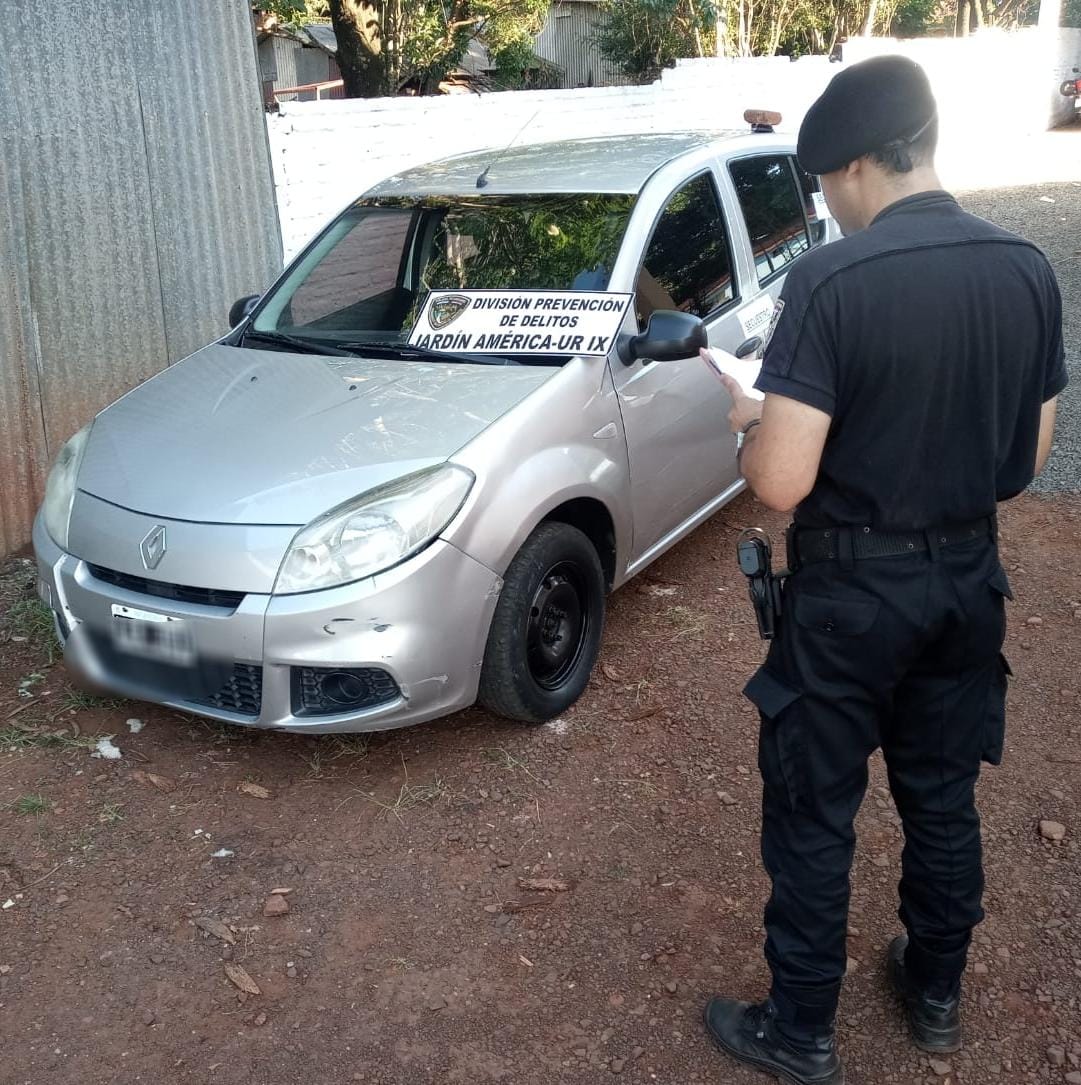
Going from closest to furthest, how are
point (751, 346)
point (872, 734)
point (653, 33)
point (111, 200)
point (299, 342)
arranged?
point (872, 734) < point (751, 346) < point (299, 342) < point (111, 200) < point (653, 33)

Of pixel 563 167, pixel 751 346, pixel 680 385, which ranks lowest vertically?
pixel 680 385

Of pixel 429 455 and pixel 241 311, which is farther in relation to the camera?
pixel 241 311

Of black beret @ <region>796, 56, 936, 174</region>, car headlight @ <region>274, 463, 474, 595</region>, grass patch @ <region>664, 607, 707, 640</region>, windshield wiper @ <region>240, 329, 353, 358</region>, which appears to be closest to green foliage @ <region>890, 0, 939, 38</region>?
grass patch @ <region>664, 607, 707, 640</region>

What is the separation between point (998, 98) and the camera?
20953 millimetres

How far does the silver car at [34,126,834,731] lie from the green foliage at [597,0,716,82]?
1323 cm

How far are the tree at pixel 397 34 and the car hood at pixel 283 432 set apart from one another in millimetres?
7730

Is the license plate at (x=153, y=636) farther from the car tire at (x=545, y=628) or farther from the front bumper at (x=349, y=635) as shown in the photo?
the car tire at (x=545, y=628)

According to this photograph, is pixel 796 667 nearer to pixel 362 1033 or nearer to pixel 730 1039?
pixel 730 1039

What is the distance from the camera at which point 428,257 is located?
4664 millimetres

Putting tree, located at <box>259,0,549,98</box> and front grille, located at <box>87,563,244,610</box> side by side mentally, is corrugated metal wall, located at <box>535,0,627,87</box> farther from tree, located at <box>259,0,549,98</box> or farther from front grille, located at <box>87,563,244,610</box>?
front grille, located at <box>87,563,244,610</box>

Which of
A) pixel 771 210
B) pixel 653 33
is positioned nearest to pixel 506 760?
pixel 771 210

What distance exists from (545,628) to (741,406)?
1586mm

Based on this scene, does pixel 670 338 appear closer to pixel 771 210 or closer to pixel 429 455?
pixel 429 455

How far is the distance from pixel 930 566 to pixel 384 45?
1028 cm
